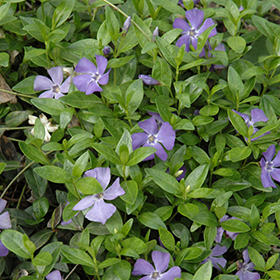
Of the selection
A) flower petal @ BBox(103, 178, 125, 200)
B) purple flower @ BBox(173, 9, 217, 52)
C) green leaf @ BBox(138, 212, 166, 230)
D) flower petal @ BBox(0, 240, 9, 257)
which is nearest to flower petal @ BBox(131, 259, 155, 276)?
green leaf @ BBox(138, 212, 166, 230)

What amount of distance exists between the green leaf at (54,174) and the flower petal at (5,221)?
306 mm

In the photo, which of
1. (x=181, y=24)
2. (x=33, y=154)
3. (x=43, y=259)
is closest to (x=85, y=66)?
(x=33, y=154)

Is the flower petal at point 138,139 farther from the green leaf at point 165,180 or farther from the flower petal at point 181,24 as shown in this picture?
the flower petal at point 181,24

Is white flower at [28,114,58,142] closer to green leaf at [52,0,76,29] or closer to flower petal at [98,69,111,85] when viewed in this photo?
flower petal at [98,69,111,85]

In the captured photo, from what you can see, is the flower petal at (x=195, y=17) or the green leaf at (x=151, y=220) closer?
the green leaf at (x=151, y=220)

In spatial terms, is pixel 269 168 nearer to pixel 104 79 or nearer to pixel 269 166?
pixel 269 166

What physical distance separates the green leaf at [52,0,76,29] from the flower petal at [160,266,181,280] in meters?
1.38

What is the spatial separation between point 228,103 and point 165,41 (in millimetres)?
470

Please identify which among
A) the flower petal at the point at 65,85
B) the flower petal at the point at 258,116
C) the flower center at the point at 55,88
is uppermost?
the flower petal at the point at 258,116

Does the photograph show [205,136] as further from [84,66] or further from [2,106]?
[2,106]

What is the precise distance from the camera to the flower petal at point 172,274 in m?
1.39

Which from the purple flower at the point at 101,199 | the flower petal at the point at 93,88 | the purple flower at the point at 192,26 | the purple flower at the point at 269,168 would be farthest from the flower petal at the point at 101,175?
the purple flower at the point at 192,26

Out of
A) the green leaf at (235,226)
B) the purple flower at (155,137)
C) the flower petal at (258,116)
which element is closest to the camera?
the green leaf at (235,226)

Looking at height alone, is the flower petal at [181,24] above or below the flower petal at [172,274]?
above
